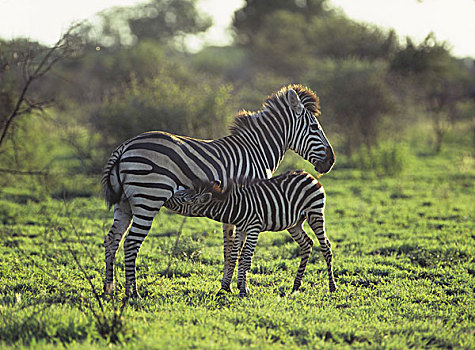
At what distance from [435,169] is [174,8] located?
47492mm

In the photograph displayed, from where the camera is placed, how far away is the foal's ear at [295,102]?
7.50m

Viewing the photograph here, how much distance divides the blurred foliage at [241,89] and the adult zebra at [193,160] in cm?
239

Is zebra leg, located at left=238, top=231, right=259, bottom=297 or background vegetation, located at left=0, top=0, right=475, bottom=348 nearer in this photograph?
background vegetation, located at left=0, top=0, right=475, bottom=348

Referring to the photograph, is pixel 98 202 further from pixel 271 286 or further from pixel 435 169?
pixel 435 169

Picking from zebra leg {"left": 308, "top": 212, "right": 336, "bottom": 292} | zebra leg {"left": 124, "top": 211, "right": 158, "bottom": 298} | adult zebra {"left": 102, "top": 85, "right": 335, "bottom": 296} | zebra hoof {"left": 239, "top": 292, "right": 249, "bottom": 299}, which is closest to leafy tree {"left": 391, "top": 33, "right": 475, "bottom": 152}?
adult zebra {"left": 102, "top": 85, "right": 335, "bottom": 296}

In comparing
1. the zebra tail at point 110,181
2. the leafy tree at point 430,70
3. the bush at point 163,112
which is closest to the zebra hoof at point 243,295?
the zebra tail at point 110,181

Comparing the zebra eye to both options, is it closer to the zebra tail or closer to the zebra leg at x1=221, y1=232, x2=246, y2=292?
the zebra leg at x1=221, y1=232, x2=246, y2=292

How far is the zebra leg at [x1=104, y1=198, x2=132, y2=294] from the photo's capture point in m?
6.62

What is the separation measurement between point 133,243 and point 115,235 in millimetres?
490

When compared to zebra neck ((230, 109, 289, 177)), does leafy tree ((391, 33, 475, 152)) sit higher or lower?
higher

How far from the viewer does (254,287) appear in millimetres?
7109

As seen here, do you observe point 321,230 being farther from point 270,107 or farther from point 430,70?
point 430,70

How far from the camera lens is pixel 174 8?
6050cm

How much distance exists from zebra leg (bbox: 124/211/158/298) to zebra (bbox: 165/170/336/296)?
0.38m
